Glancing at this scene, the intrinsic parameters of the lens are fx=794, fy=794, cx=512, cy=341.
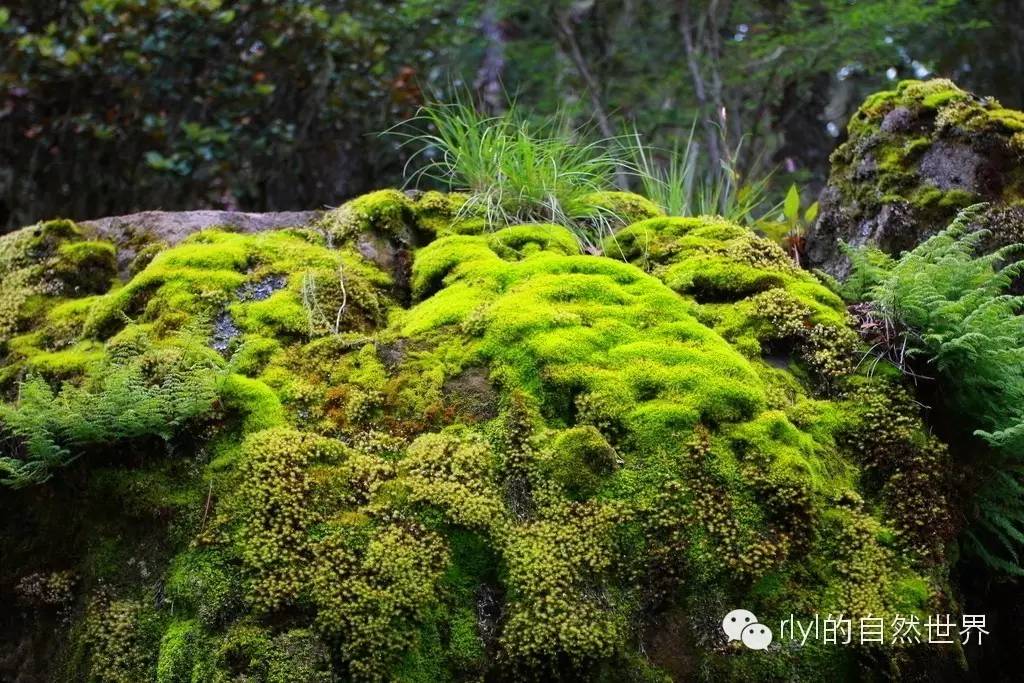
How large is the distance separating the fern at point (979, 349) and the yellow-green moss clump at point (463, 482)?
0.26m

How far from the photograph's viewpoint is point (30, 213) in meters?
7.38

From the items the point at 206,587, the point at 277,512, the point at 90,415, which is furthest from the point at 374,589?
the point at 90,415

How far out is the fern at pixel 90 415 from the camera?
108 inches

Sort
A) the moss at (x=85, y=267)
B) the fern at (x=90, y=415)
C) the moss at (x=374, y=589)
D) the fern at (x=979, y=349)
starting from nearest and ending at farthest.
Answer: the moss at (x=374, y=589)
the fern at (x=90, y=415)
the fern at (x=979, y=349)
the moss at (x=85, y=267)

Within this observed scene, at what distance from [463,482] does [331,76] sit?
7.16m

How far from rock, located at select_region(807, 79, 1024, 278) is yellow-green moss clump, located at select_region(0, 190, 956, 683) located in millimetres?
924

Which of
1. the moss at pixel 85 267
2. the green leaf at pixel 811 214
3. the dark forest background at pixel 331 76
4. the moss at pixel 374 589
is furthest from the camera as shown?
the dark forest background at pixel 331 76

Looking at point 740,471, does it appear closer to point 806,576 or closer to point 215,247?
point 806,576

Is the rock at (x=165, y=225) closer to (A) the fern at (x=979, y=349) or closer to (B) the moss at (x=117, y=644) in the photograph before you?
(B) the moss at (x=117, y=644)

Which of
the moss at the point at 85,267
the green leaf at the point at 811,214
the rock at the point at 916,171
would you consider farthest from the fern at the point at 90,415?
the green leaf at the point at 811,214

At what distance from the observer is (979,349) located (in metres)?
→ 3.09

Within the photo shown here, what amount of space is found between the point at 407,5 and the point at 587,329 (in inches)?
283

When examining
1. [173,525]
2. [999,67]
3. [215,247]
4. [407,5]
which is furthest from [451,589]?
[999,67]

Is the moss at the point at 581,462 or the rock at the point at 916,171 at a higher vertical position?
the rock at the point at 916,171
